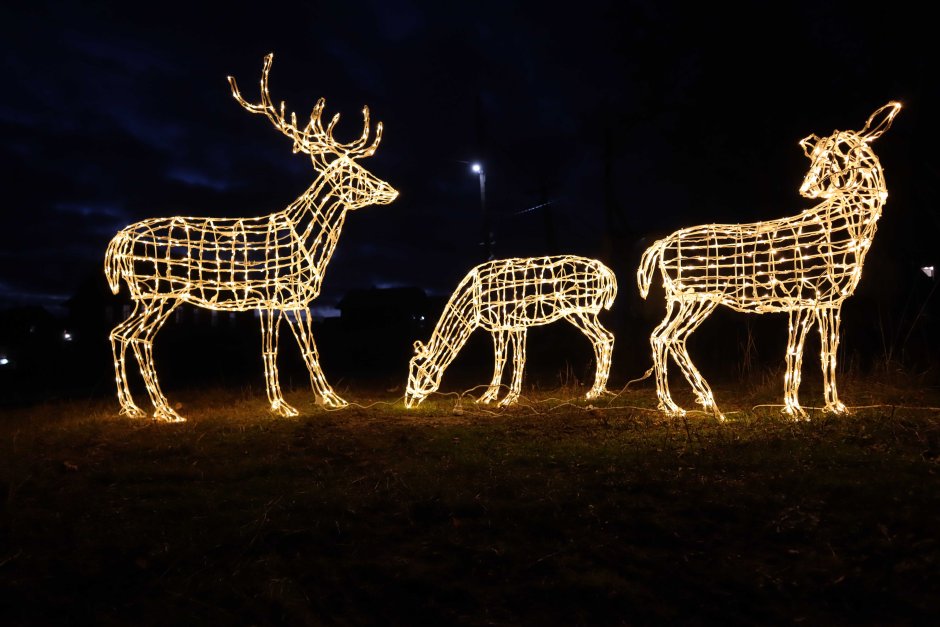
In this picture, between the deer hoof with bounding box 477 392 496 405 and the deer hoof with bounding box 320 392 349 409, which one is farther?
the deer hoof with bounding box 477 392 496 405

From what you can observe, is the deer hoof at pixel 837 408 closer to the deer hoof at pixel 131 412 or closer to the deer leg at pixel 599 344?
the deer leg at pixel 599 344

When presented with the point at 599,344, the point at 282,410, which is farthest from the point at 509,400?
the point at 282,410

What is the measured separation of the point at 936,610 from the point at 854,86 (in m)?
11.4

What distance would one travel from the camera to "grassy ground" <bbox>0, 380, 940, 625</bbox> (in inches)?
124

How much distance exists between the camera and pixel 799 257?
6320 mm

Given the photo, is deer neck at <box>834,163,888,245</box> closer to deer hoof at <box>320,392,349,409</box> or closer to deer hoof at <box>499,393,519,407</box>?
deer hoof at <box>499,393,519,407</box>

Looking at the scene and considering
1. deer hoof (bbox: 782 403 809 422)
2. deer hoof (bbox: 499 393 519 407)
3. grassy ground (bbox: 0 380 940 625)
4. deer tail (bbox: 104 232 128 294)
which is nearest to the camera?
grassy ground (bbox: 0 380 940 625)

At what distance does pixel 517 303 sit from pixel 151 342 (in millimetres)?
4353

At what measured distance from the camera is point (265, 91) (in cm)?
758

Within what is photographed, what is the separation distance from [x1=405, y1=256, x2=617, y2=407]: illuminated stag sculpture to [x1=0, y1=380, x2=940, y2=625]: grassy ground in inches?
97.7

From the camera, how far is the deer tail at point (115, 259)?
7.30 m

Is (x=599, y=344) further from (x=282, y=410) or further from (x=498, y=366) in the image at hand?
(x=282, y=410)

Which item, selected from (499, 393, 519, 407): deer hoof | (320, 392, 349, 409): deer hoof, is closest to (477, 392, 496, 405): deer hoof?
(499, 393, 519, 407): deer hoof

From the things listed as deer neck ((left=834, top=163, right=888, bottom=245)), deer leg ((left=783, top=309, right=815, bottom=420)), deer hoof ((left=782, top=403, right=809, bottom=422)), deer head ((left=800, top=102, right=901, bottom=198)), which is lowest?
deer hoof ((left=782, top=403, right=809, bottom=422))
